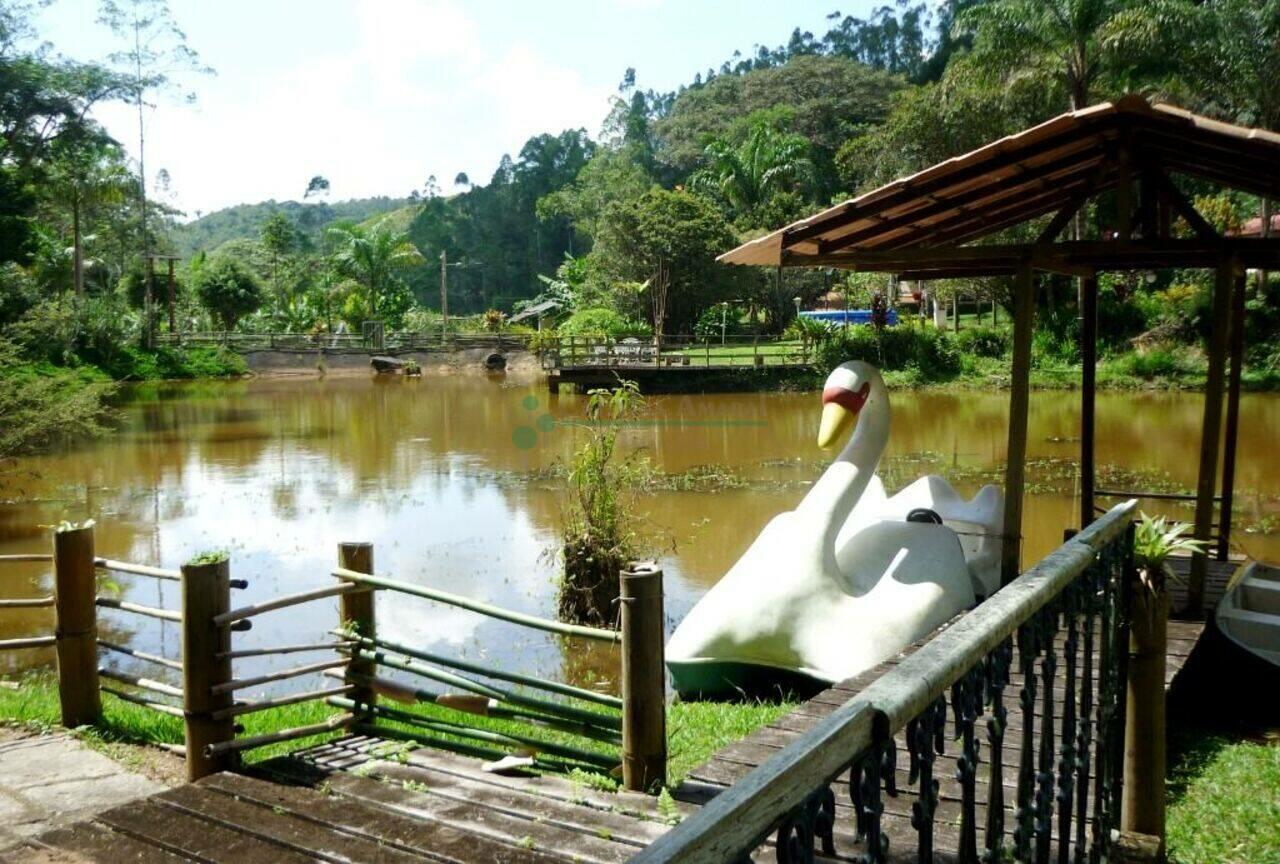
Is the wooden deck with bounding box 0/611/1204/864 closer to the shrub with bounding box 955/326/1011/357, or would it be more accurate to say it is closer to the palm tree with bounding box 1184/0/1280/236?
the palm tree with bounding box 1184/0/1280/236

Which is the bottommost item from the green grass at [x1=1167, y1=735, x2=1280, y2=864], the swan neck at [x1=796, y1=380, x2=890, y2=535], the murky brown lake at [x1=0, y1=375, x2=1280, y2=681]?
the murky brown lake at [x1=0, y1=375, x2=1280, y2=681]

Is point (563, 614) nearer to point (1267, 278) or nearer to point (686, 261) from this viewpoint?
point (1267, 278)

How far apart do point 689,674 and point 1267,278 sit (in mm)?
25192

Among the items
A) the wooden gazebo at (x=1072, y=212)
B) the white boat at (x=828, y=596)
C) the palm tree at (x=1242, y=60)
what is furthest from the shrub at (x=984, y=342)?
the white boat at (x=828, y=596)

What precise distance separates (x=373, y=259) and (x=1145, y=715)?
139ft

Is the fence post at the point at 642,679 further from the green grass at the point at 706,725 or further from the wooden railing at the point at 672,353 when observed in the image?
the wooden railing at the point at 672,353

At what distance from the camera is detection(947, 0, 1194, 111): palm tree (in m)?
23.9

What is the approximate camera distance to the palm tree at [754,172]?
39.1 m

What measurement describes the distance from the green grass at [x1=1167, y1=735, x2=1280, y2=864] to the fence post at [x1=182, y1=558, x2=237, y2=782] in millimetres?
3437

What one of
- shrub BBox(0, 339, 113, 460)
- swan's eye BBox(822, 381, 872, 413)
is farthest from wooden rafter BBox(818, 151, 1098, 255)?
shrub BBox(0, 339, 113, 460)

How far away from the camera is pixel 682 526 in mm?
11586

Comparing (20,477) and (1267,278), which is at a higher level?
(1267,278)

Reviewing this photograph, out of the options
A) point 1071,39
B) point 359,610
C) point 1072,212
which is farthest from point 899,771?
point 1071,39

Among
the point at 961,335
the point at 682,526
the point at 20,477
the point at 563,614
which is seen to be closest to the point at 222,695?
the point at 563,614
